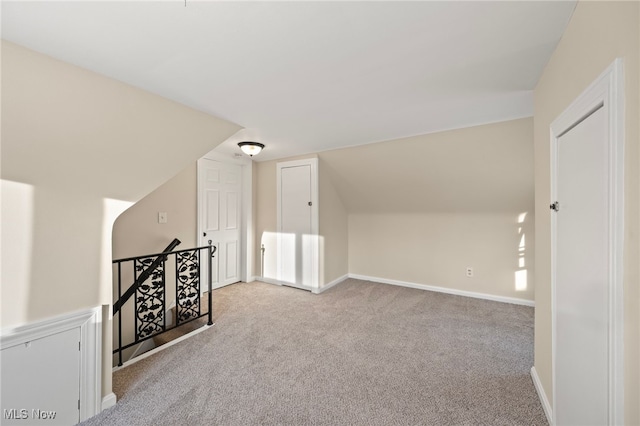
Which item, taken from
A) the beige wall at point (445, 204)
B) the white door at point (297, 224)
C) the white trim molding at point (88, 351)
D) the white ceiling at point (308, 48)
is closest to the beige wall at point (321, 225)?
the white door at point (297, 224)

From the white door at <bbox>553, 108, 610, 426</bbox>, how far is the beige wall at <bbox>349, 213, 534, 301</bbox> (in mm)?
2311

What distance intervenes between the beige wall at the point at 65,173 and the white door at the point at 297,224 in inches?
86.4

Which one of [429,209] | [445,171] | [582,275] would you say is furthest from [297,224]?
[582,275]

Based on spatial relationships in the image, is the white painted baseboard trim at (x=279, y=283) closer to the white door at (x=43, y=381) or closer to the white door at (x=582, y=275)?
the white door at (x=43, y=381)

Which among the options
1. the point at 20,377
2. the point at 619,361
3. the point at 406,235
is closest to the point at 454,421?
the point at 619,361

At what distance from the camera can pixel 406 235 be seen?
13.4 feet

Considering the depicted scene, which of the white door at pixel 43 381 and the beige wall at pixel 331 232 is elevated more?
the beige wall at pixel 331 232

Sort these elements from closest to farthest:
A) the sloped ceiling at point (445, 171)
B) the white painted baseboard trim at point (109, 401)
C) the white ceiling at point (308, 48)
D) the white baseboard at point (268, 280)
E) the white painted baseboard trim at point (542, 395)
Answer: the white ceiling at point (308, 48) < the white painted baseboard trim at point (542, 395) < the white painted baseboard trim at point (109, 401) < the sloped ceiling at point (445, 171) < the white baseboard at point (268, 280)

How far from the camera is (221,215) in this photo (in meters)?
3.98

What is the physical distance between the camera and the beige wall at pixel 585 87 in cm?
76

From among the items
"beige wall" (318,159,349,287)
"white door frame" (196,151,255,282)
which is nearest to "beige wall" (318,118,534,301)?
"beige wall" (318,159,349,287)

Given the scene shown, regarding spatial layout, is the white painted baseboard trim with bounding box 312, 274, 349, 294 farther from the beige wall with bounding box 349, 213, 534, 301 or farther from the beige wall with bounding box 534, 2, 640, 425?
the beige wall with bounding box 534, 2, 640, 425

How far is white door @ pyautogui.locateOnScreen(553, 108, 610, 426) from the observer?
943 mm

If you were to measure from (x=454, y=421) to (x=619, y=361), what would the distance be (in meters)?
1.05
